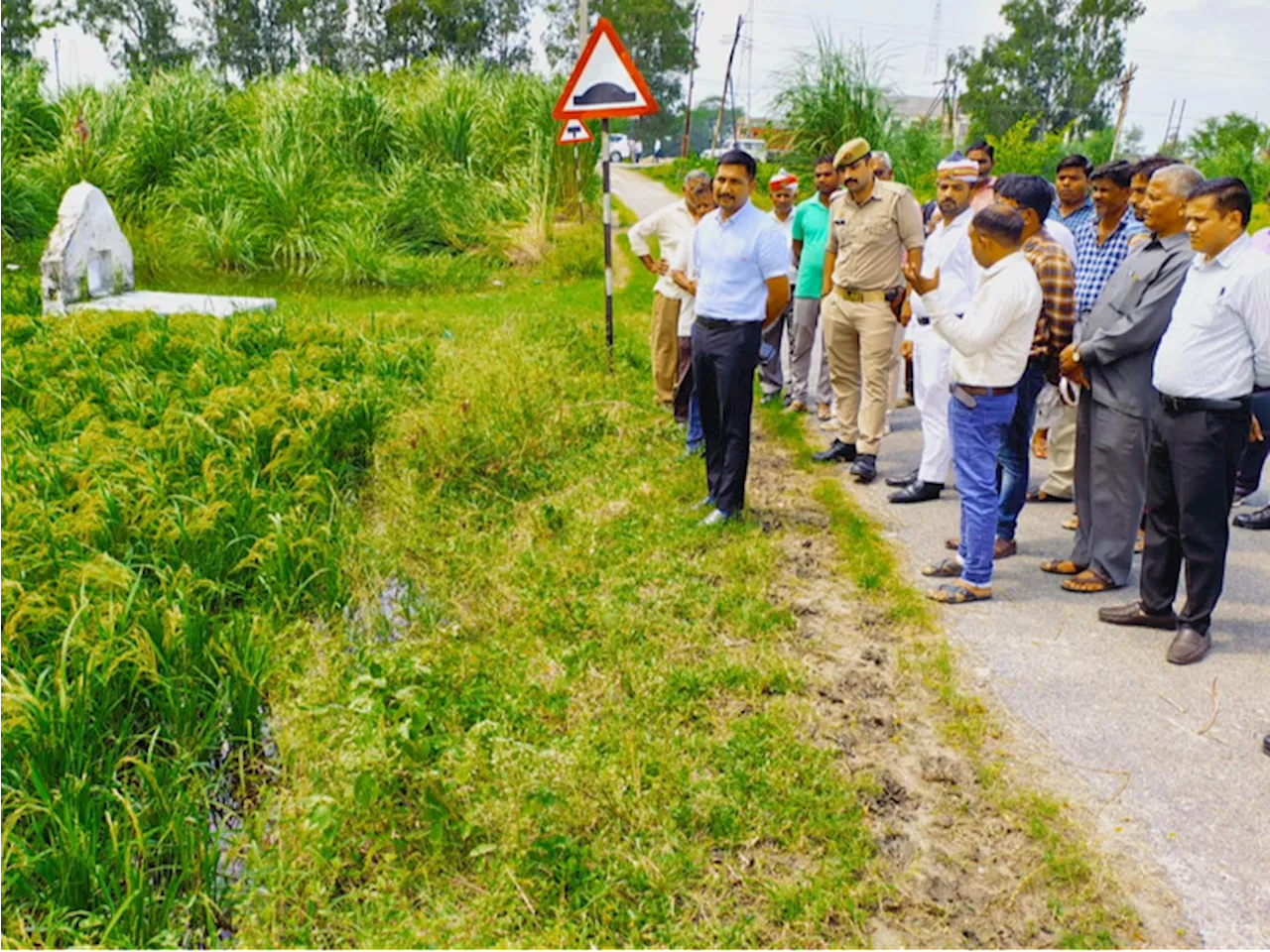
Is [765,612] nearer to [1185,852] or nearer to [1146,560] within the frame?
[1146,560]

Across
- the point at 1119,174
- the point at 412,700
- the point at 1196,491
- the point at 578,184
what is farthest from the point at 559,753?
the point at 578,184

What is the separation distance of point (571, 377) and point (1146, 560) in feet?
16.0

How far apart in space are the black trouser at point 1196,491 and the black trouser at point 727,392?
1.93 m

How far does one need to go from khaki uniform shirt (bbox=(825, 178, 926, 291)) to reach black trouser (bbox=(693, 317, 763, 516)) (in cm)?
118

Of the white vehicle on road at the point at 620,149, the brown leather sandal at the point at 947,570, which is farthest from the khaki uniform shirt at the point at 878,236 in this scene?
the white vehicle on road at the point at 620,149

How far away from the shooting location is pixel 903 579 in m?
4.95

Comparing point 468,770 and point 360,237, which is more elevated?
point 360,237

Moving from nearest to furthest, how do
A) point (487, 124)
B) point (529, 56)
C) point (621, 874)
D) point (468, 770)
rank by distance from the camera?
1. point (621, 874)
2. point (468, 770)
3. point (487, 124)
4. point (529, 56)

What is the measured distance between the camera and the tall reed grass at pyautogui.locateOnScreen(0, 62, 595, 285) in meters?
13.9

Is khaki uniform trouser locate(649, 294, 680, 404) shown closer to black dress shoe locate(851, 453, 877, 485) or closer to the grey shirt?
black dress shoe locate(851, 453, 877, 485)

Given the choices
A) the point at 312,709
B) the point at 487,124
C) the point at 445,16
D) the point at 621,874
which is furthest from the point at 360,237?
the point at 445,16

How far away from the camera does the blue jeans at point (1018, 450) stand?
5035 millimetres

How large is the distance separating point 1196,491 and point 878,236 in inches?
106

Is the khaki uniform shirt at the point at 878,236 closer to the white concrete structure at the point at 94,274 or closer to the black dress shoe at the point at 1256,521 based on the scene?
the black dress shoe at the point at 1256,521
